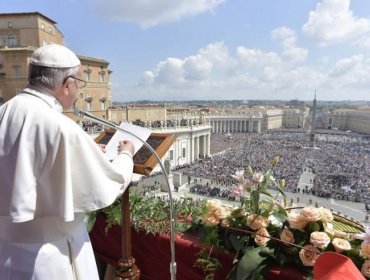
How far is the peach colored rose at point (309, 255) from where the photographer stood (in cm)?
187

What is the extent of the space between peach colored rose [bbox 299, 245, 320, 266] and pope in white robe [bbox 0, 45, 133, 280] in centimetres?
123

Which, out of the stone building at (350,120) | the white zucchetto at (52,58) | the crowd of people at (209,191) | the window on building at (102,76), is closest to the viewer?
the white zucchetto at (52,58)

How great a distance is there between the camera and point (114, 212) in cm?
295

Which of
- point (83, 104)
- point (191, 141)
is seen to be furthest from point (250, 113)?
point (83, 104)

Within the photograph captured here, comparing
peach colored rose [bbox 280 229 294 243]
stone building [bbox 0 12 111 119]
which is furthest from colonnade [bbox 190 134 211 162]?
peach colored rose [bbox 280 229 294 243]

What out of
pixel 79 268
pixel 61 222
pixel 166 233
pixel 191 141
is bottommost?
pixel 191 141

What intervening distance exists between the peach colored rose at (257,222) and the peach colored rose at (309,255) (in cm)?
32

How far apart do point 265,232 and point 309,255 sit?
32 cm

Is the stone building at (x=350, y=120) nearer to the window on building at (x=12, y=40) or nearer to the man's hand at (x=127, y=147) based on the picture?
the window on building at (x=12, y=40)

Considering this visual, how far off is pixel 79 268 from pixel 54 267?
17 cm

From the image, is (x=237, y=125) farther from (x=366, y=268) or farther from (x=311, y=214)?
(x=366, y=268)

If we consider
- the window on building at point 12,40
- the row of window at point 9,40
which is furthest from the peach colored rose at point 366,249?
the window on building at point 12,40

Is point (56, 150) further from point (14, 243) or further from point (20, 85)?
point (20, 85)

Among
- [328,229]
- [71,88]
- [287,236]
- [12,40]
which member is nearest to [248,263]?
[287,236]
